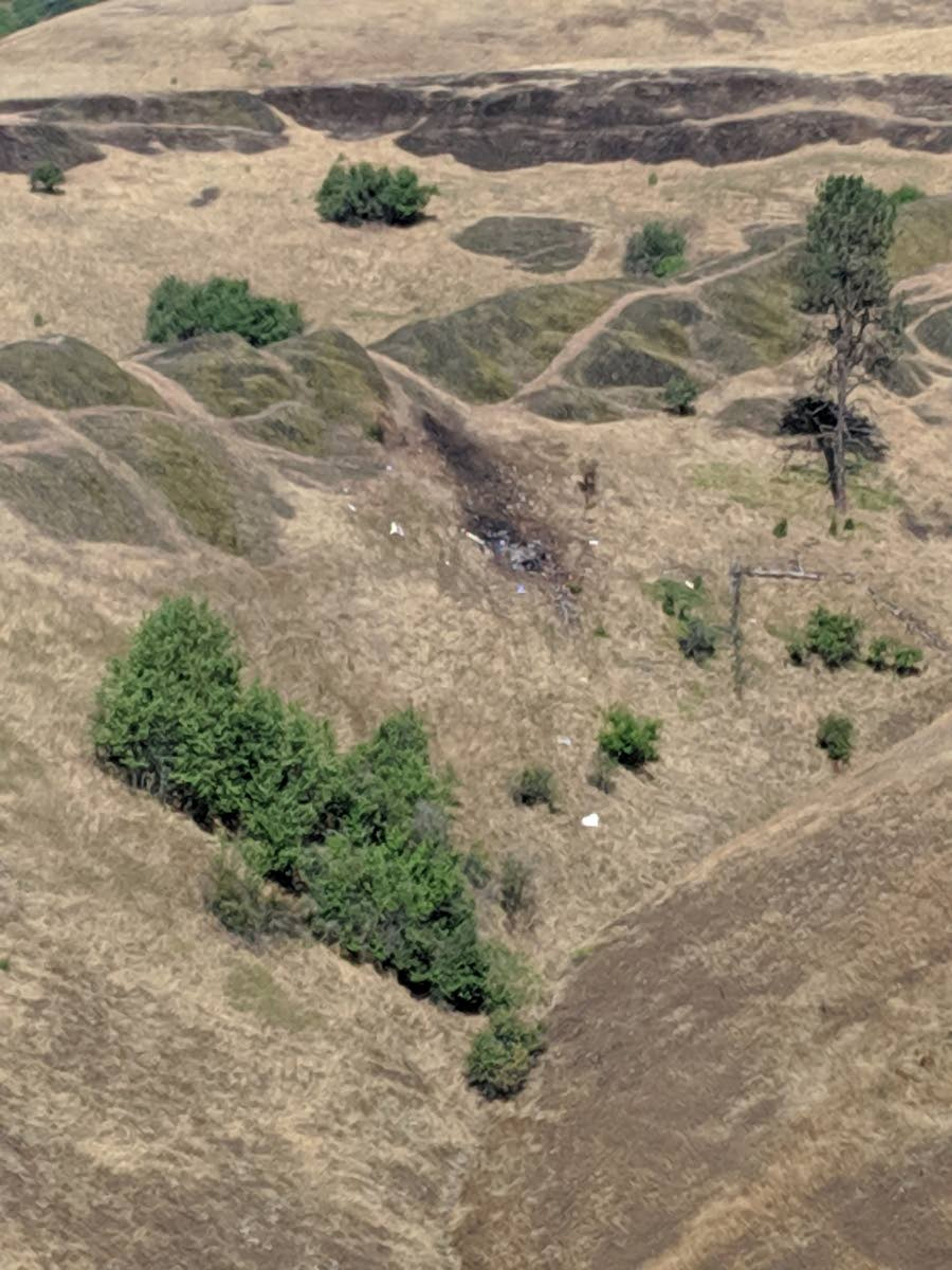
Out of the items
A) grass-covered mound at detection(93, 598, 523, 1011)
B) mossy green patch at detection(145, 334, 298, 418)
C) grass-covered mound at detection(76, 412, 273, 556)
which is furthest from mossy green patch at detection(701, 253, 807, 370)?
grass-covered mound at detection(93, 598, 523, 1011)

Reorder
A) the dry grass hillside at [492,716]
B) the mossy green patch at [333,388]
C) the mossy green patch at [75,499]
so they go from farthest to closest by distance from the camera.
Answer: the mossy green patch at [333,388] < the mossy green patch at [75,499] < the dry grass hillside at [492,716]

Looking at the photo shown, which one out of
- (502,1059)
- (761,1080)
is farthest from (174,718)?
(761,1080)

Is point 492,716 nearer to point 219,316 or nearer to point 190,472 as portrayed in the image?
point 190,472

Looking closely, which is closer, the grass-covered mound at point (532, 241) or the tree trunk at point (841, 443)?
the tree trunk at point (841, 443)

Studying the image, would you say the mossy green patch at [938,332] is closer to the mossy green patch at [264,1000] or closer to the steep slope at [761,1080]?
the steep slope at [761,1080]

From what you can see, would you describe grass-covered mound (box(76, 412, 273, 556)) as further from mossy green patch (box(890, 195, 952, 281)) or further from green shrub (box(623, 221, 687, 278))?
mossy green patch (box(890, 195, 952, 281))

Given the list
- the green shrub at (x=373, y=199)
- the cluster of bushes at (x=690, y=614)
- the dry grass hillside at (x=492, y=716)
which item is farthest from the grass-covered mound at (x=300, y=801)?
the green shrub at (x=373, y=199)

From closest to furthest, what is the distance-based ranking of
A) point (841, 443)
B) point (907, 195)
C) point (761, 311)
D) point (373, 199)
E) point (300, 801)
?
1. point (300, 801)
2. point (841, 443)
3. point (761, 311)
4. point (907, 195)
5. point (373, 199)

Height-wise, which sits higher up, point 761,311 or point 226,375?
point 226,375
